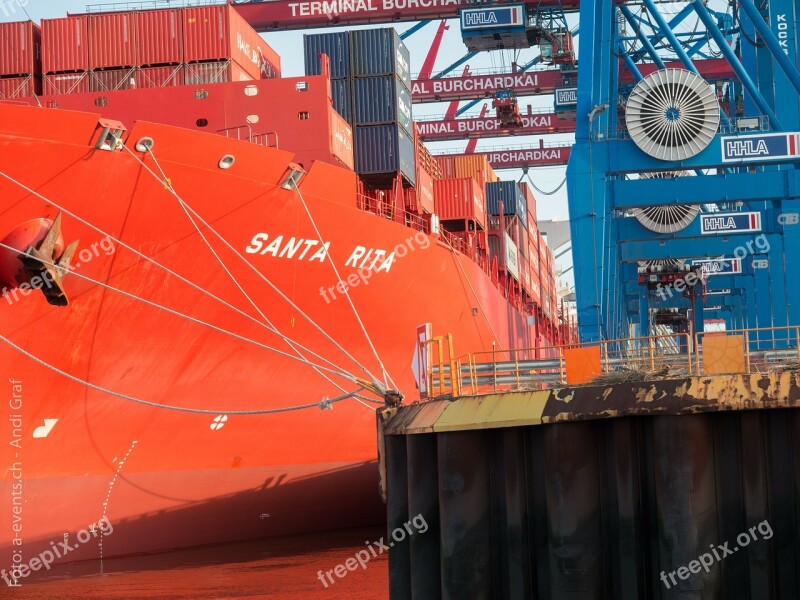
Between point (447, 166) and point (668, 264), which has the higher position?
point (447, 166)

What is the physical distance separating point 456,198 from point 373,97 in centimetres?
651

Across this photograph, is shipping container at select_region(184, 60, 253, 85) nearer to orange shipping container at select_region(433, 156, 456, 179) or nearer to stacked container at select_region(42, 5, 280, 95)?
stacked container at select_region(42, 5, 280, 95)

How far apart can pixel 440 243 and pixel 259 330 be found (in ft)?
19.9

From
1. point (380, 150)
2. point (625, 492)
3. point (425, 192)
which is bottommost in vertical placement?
point (625, 492)

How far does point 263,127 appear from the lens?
833 inches

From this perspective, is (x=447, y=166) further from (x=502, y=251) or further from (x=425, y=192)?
(x=425, y=192)

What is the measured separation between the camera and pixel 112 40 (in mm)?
22016

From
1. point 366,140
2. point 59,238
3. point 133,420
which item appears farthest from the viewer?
point 366,140

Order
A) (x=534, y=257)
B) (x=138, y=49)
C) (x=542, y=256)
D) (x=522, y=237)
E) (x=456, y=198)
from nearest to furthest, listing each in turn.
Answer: (x=138, y=49) < (x=456, y=198) < (x=522, y=237) < (x=534, y=257) < (x=542, y=256)

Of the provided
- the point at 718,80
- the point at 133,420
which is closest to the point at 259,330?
the point at 133,420

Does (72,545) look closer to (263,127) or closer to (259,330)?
(259,330)

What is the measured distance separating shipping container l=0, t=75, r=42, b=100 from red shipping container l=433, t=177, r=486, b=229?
11574mm

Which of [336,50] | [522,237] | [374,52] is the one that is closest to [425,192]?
[374,52]

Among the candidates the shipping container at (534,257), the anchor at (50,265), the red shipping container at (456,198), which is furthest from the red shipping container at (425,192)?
the shipping container at (534,257)
